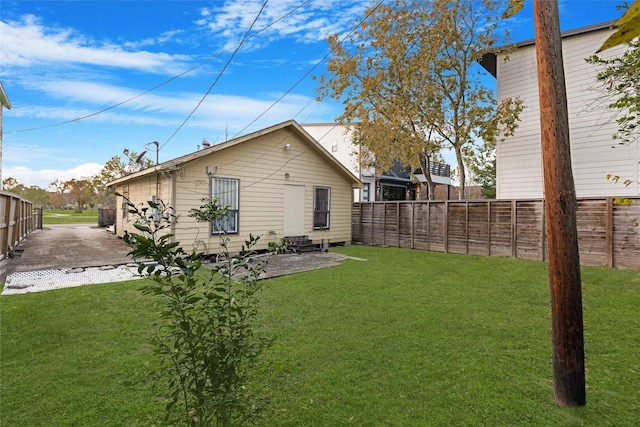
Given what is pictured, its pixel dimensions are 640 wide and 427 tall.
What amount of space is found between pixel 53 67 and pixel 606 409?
566 inches

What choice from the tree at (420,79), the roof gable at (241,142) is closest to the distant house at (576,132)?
the tree at (420,79)

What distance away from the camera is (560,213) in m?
2.46

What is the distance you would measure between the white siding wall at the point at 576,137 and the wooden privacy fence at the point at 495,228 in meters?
2.24

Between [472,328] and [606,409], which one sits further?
[472,328]

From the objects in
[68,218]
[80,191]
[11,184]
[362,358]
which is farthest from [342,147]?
[11,184]

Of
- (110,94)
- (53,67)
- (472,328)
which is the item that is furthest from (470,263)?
(53,67)

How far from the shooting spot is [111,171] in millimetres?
32781

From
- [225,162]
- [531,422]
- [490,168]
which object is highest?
[490,168]

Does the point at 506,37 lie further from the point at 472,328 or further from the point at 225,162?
the point at 472,328

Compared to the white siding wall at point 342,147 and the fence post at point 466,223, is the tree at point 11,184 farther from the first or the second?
the fence post at point 466,223

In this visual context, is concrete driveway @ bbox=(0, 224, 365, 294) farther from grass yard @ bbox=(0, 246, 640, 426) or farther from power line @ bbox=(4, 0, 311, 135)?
power line @ bbox=(4, 0, 311, 135)

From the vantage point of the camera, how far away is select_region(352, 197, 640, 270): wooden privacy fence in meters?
7.38

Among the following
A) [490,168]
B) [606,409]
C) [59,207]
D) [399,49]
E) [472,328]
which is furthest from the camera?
[59,207]

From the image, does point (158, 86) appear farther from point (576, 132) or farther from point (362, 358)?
point (576, 132)
